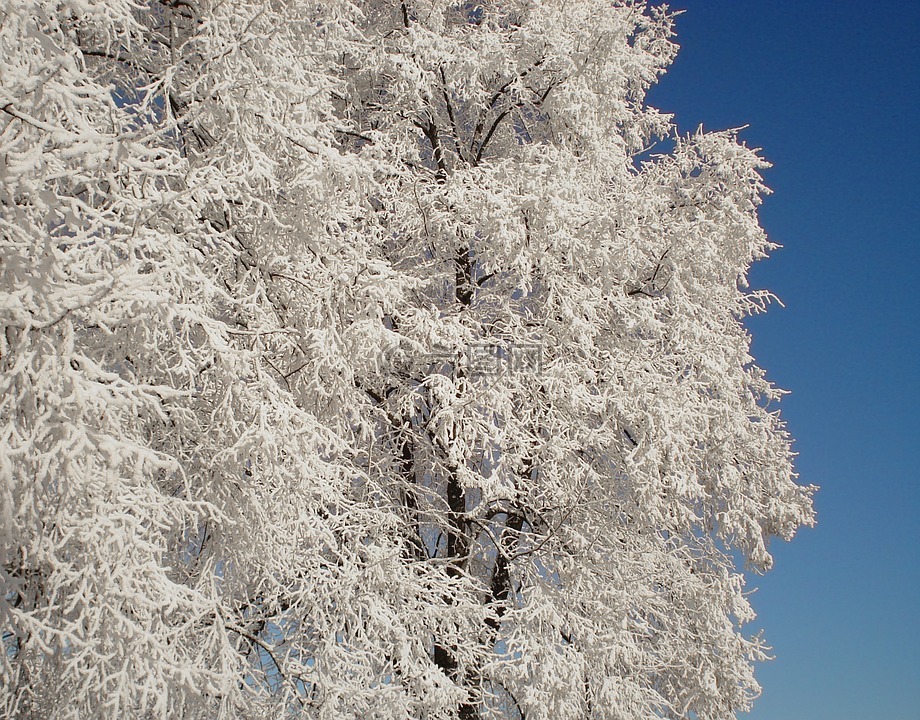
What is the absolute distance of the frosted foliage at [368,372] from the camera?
4266 mm

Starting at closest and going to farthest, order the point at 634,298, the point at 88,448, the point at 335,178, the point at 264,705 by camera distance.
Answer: the point at 88,448
the point at 264,705
the point at 335,178
the point at 634,298

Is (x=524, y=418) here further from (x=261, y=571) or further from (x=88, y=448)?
(x=88, y=448)

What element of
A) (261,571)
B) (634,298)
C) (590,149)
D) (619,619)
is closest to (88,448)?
(261,571)

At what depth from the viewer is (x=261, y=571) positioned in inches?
247

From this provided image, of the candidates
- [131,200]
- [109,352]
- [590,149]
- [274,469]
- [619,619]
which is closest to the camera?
[131,200]

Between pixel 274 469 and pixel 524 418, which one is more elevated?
pixel 524 418

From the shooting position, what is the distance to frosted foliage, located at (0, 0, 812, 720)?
14.0 ft

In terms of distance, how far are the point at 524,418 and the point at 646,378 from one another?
1.36 metres

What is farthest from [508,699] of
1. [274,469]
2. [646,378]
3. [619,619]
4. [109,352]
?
[109,352]

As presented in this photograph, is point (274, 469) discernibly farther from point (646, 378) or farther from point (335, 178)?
point (646, 378)

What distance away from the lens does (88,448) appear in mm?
3936

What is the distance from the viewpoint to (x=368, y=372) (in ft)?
25.9

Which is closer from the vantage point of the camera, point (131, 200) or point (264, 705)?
point (131, 200)

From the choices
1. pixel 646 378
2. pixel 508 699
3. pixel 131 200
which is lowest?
pixel 508 699
